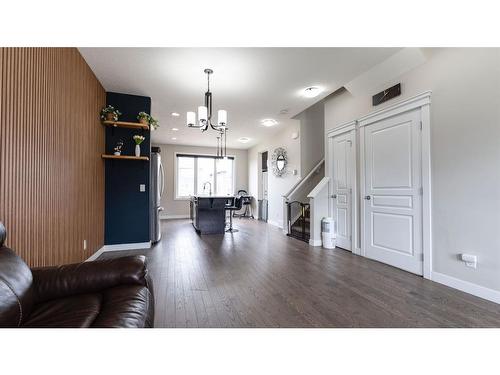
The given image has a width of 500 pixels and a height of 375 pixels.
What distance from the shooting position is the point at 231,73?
318cm

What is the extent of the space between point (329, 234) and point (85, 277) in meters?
3.70

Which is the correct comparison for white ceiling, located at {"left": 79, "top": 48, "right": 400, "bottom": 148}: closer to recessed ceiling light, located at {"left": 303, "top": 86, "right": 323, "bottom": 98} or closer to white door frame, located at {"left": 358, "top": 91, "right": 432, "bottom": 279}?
recessed ceiling light, located at {"left": 303, "top": 86, "right": 323, "bottom": 98}

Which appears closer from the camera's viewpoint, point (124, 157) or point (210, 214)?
point (124, 157)

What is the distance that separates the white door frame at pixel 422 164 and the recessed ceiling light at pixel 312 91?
0.74 m

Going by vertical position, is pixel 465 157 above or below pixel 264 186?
above

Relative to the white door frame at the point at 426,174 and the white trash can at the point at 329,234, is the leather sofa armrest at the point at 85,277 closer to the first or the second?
the white door frame at the point at 426,174

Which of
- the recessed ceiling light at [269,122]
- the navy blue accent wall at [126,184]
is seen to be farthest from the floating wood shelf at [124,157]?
the recessed ceiling light at [269,122]

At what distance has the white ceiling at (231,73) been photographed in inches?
106

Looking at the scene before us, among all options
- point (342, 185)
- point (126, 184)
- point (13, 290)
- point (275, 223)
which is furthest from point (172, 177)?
point (13, 290)

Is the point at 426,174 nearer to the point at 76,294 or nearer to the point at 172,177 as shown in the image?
the point at 76,294

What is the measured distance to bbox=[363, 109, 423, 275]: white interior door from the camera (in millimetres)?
2799

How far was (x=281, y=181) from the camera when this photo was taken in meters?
6.55
